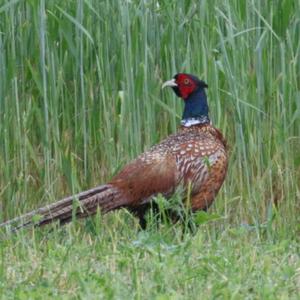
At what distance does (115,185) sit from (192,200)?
1.33ft

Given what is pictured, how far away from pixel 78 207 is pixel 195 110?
0.96m

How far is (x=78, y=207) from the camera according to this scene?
5.54 meters

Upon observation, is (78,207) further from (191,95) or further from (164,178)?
(191,95)

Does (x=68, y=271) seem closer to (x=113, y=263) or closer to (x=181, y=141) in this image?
(x=113, y=263)

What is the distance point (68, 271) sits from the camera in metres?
3.80

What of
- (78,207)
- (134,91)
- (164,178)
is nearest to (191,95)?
(134,91)

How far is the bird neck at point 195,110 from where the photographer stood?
240 inches

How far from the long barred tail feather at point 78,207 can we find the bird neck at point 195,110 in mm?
639

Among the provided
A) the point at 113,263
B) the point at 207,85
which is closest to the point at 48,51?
the point at 207,85

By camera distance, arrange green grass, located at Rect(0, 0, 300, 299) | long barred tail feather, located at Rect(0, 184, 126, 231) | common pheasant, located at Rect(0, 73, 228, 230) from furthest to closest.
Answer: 1. green grass, located at Rect(0, 0, 300, 299)
2. common pheasant, located at Rect(0, 73, 228, 230)
3. long barred tail feather, located at Rect(0, 184, 126, 231)

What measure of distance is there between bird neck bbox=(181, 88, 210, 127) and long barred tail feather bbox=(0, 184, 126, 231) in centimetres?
64

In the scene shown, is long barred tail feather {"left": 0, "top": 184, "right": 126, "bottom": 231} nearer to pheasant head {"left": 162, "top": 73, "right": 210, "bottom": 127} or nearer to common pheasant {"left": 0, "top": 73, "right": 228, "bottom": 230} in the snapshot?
common pheasant {"left": 0, "top": 73, "right": 228, "bottom": 230}

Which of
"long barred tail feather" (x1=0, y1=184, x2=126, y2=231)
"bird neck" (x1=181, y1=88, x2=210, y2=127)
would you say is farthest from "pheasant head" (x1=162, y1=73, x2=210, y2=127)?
"long barred tail feather" (x1=0, y1=184, x2=126, y2=231)

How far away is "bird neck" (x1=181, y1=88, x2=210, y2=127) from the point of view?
6.09m
